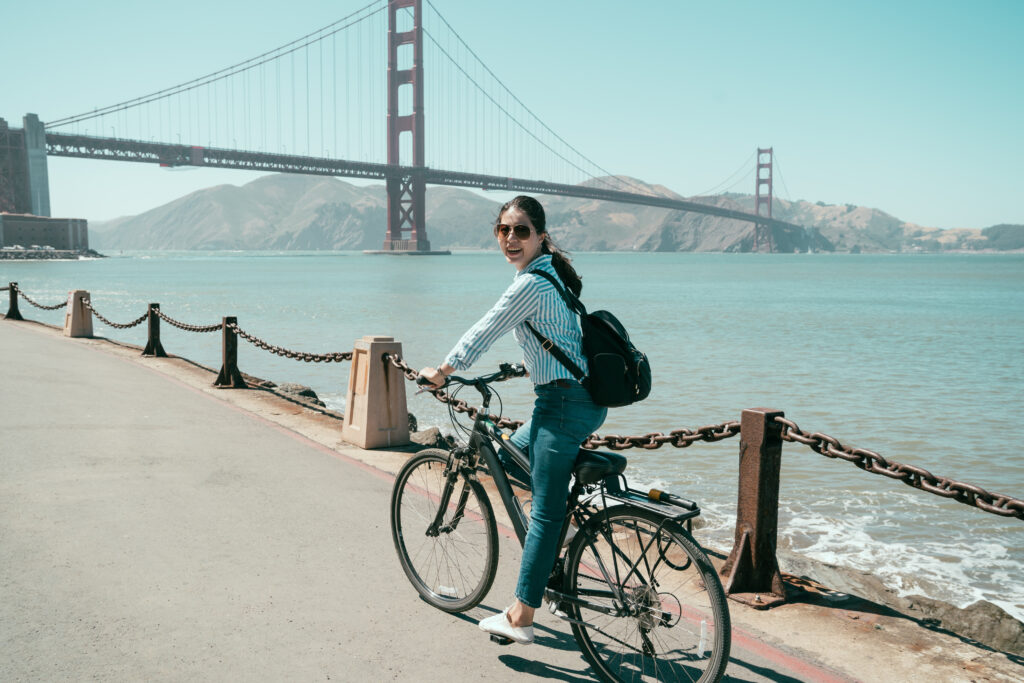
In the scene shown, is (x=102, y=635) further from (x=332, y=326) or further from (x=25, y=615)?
(x=332, y=326)

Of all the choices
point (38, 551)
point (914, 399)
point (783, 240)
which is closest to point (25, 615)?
point (38, 551)

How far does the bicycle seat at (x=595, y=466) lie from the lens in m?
2.83

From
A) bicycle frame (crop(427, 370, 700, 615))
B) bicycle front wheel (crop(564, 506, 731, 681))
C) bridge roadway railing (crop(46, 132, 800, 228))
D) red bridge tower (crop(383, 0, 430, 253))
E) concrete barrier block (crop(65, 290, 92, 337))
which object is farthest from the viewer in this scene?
red bridge tower (crop(383, 0, 430, 253))

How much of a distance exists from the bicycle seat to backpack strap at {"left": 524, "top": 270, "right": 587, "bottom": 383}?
0.89ft

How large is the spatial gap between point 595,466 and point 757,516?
1359 mm

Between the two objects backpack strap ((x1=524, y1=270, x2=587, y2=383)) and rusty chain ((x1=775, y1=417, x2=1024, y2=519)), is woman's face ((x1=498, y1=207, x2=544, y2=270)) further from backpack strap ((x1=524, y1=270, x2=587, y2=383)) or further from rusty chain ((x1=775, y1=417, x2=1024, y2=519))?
rusty chain ((x1=775, y1=417, x2=1024, y2=519))

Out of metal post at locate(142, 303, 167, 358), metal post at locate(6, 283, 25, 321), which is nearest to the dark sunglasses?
metal post at locate(142, 303, 167, 358)

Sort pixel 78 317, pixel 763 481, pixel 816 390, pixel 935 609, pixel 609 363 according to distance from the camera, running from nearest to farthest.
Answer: pixel 609 363 < pixel 763 481 < pixel 935 609 < pixel 78 317 < pixel 816 390

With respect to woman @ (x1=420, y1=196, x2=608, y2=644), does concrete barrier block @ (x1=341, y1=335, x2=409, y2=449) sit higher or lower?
lower

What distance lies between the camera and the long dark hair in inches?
117

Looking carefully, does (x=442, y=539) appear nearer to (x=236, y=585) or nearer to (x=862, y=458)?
(x=236, y=585)

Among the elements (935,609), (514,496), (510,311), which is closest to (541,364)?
(510,311)

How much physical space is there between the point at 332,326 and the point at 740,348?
14362mm

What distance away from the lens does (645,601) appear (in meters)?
2.86
